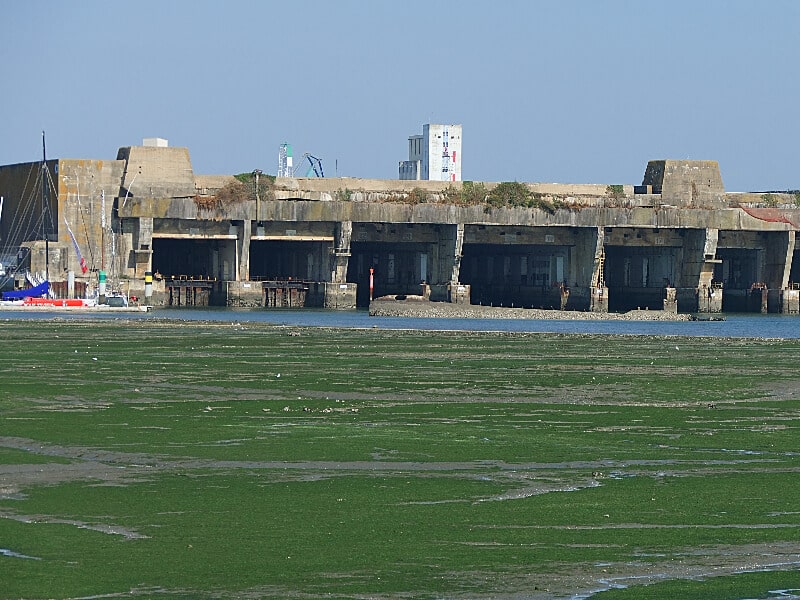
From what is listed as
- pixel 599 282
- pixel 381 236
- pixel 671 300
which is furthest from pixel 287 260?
pixel 671 300

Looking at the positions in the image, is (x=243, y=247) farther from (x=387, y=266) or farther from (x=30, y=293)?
(x=387, y=266)

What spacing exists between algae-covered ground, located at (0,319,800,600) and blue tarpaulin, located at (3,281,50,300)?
281ft

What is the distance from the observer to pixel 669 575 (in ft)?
60.7

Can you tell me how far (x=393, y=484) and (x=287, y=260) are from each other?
137898mm

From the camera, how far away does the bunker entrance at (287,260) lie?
154 meters

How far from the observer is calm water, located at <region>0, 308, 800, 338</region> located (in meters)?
102

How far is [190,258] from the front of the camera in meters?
159

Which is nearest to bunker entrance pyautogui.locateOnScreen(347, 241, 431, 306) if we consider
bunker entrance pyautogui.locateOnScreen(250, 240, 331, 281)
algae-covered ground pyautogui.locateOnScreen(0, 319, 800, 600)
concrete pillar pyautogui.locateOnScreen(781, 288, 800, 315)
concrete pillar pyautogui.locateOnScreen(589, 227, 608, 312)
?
bunker entrance pyautogui.locateOnScreen(250, 240, 331, 281)

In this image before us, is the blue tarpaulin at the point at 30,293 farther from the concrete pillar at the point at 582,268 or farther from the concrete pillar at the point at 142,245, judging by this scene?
the concrete pillar at the point at 582,268

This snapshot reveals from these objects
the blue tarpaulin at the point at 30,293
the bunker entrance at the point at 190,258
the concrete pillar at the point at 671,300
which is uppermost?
the bunker entrance at the point at 190,258

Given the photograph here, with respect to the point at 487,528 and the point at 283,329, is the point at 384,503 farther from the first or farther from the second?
the point at 283,329

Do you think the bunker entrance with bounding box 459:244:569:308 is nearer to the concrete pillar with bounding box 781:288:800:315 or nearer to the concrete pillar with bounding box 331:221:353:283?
the concrete pillar with bounding box 781:288:800:315

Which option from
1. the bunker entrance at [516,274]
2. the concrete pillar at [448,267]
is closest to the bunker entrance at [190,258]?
the concrete pillar at [448,267]

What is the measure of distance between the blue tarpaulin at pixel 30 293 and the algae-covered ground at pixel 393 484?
85641 mm
